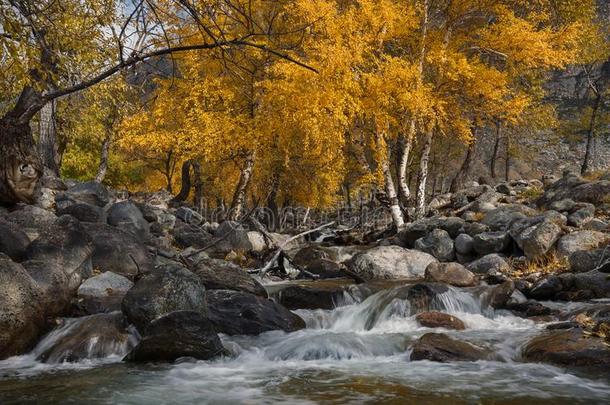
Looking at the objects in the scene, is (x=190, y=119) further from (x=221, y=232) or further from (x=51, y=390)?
(x=51, y=390)

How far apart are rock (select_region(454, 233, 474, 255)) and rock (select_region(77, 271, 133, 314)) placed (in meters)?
8.48

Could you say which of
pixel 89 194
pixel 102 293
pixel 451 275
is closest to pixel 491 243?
pixel 451 275

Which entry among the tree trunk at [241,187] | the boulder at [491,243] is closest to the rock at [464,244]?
the boulder at [491,243]

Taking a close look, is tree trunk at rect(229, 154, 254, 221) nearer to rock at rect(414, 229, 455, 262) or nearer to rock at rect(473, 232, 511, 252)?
rock at rect(414, 229, 455, 262)

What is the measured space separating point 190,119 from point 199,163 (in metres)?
9.99

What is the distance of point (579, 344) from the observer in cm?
644

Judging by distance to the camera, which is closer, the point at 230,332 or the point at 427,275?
the point at 230,332

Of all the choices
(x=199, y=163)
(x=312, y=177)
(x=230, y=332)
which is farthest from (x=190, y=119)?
(x=230, y=332)

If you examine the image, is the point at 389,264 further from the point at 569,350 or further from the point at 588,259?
the point at 569,350

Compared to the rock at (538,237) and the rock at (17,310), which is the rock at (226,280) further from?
the rock at (538,237)

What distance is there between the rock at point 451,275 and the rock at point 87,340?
21.2ft

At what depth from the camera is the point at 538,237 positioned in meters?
12.0

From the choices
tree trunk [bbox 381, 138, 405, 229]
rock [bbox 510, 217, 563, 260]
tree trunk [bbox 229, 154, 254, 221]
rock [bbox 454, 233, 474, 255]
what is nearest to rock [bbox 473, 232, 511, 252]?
rock [bbox 454, 233, 474, 255]

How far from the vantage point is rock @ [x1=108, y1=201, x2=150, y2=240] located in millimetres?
14320
